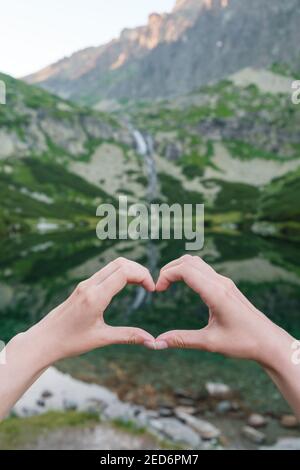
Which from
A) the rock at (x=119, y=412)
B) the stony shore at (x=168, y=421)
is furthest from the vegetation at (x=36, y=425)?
the rock at (x=119, y=412)

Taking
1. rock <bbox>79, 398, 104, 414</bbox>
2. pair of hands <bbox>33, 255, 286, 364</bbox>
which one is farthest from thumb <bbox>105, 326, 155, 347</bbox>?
rock <bbox>79, 398, 104, 414</bbox>

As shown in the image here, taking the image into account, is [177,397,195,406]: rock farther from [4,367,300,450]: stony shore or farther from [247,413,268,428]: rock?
[247,413,268,428]: rock

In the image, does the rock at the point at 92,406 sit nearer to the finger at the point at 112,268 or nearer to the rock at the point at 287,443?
the rock at the point at 287,443

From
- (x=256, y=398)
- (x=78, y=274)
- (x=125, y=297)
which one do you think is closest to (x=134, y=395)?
(x=256, y=398)

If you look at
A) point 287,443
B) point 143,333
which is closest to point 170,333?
point 143,333
